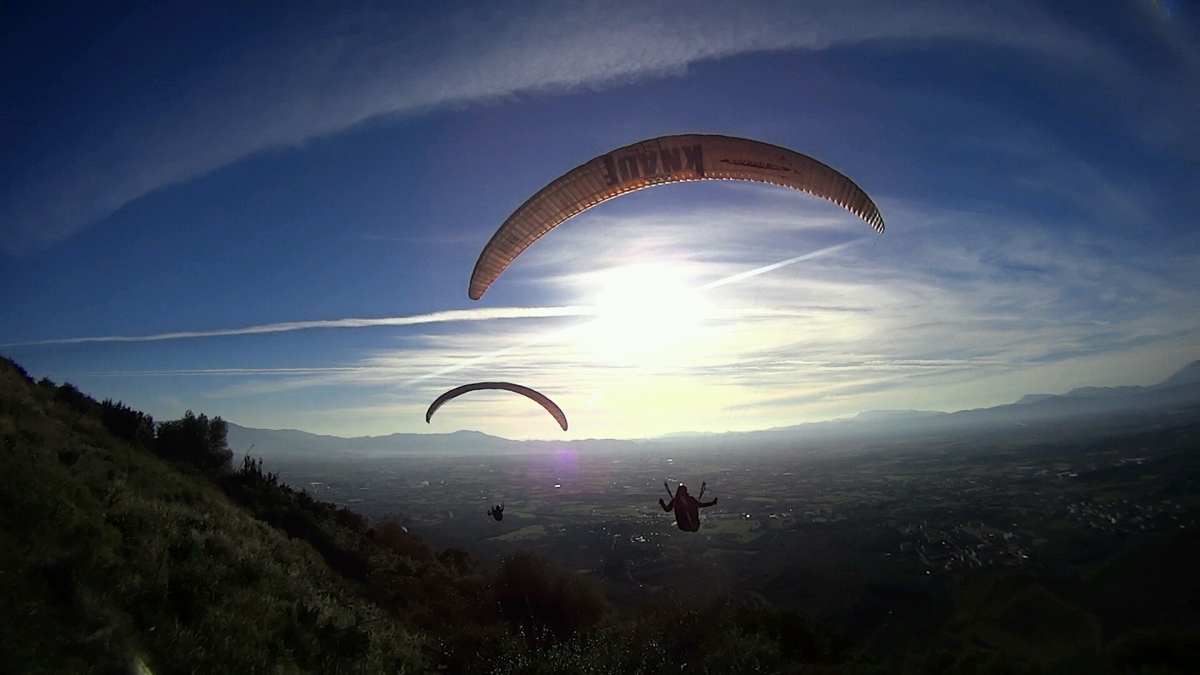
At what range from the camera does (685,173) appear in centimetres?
922

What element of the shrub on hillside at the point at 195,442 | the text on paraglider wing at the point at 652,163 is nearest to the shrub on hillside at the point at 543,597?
the shrub on hillside at the point at 195,442

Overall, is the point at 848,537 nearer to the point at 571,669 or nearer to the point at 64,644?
the point at 571,669

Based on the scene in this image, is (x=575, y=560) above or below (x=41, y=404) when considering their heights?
below

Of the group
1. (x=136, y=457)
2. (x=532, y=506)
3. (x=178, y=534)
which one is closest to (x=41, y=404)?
(x=136, y=457)

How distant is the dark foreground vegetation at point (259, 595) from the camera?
701 cm

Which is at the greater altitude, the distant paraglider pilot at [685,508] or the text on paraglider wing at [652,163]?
the text on paraglider wing at [652,163]

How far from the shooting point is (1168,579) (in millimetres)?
38938

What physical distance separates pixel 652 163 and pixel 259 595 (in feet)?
37.1

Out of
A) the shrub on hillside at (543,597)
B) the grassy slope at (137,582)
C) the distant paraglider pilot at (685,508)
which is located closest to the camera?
the grassy slope at (137,582)

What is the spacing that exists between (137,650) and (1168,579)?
61.3 meters

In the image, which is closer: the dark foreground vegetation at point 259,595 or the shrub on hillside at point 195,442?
the dark foreground vegetation at point 259,595

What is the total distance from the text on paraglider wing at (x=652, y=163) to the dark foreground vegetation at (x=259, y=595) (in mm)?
9625

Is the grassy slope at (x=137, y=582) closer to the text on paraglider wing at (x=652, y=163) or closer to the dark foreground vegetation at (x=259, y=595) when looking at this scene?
the dark foreground vegetation at (x=259, y=595)

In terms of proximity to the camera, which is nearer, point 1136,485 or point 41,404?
point 41,404
